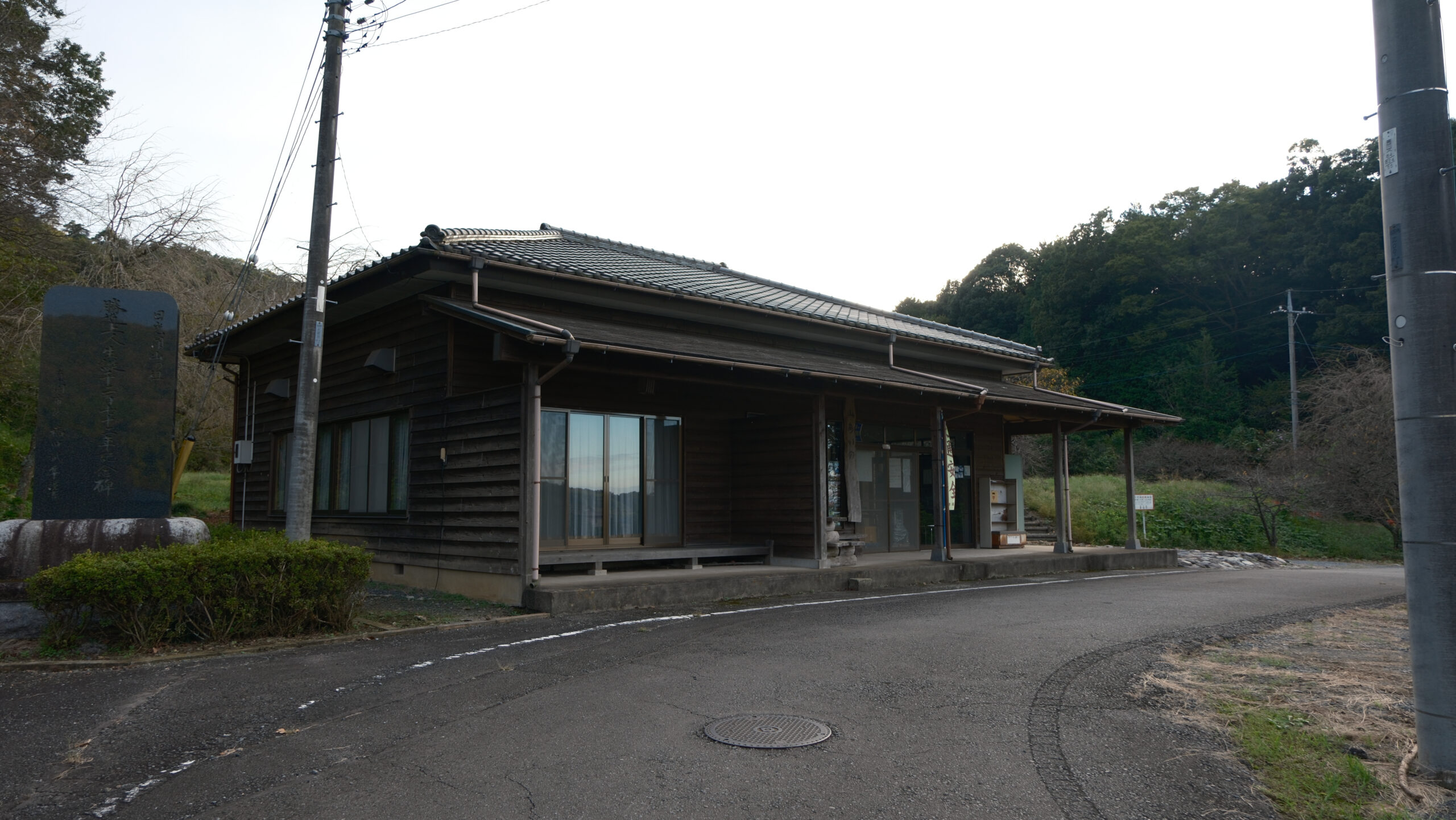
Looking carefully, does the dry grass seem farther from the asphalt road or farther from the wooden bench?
the wooden bench

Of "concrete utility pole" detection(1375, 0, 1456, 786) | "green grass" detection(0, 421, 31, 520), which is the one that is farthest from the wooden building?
"concrete utility pole" detection(1375, 0, 1456, 786)

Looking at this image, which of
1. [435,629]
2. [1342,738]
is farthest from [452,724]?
[1342,738]

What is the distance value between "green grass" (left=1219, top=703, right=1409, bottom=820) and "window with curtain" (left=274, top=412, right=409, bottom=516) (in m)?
10.3

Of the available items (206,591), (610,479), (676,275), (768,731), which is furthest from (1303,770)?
(676,275)

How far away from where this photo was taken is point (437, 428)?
1156 centimetres

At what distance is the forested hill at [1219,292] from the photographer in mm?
35938

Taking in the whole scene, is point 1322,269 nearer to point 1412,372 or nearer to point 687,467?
point 687,467

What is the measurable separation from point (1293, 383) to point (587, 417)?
28772mm

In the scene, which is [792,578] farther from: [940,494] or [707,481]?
[940,494]

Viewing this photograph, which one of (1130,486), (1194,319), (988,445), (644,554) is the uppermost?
(1194,319)

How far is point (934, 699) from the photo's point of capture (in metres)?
5.40

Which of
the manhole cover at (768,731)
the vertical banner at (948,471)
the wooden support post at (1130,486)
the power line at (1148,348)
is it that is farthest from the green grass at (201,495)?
the power line at (1148,348)

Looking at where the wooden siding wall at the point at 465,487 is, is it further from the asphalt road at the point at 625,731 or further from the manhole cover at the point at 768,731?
the manhole cover at the point at 768,731

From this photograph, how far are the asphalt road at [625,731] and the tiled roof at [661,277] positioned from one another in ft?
18.0
